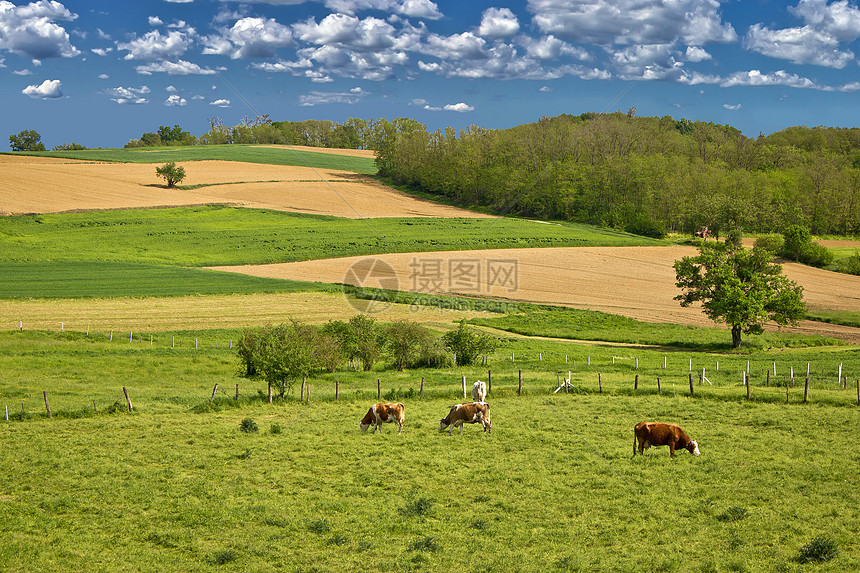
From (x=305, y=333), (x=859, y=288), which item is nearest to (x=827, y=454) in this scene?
(x=305, y=333)

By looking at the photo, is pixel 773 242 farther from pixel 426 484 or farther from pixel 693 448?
pixel 426 484

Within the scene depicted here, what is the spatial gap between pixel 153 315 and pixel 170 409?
25.1 metres

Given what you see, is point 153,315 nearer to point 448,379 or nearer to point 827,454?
point 448,379

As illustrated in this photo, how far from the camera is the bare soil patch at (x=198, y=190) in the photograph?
102 metres

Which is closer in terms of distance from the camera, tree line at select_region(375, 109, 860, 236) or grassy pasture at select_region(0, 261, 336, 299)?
grassy pasture at select_region(0, 261, 336, 299)

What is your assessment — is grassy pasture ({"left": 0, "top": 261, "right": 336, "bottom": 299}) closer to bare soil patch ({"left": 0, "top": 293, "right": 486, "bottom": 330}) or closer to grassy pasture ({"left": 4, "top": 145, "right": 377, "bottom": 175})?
bare soil patch ({"left": 0, "top": 293, "right": 486, "bottom": 330})

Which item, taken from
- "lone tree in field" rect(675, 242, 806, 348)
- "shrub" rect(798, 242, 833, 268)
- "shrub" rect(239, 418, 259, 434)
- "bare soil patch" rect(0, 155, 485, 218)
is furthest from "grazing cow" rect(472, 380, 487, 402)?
"bare soil patch" rect(0, 155, 485, 218)

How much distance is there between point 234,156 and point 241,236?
88.0m

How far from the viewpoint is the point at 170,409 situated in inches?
1090

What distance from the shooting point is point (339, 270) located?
7106 cm

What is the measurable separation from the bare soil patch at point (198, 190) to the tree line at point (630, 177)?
9108mm

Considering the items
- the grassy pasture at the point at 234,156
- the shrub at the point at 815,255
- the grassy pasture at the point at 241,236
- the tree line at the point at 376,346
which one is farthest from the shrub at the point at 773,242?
the grassy pasture at the point at 234,156

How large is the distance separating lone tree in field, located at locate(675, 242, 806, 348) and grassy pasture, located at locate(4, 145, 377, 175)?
118m

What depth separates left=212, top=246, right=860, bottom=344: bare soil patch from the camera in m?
61.8
